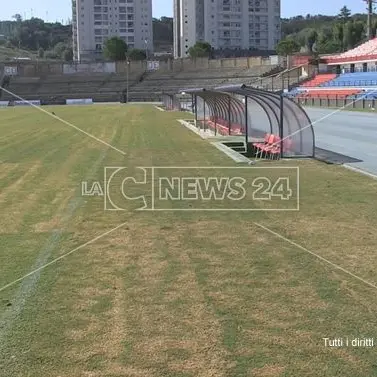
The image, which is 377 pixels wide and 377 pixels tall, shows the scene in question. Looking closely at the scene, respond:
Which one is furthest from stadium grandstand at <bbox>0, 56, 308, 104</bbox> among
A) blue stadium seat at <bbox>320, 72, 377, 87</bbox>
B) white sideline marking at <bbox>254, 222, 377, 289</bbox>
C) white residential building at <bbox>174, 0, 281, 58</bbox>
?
white sideline marking at <bbox>254, 222, 377, 289</bbox>

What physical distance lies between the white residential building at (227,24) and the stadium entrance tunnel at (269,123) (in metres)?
160

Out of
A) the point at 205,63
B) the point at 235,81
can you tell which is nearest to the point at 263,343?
the point at 235,81

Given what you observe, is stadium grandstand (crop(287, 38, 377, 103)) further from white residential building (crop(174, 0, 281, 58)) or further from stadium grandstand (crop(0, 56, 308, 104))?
white residential building (crop(174, 0, 281, 58))

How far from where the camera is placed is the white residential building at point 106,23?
190 metres

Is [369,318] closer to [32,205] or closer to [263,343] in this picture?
[263,343]

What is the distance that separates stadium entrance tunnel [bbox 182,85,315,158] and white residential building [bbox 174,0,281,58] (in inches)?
6317

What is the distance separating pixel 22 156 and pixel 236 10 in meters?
175

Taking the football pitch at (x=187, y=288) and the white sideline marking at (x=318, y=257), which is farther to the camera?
the white sideline marking at (x=318, y=257)

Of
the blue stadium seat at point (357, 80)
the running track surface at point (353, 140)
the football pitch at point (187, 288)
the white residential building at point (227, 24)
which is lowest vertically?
the football pitch at point (187, 288)

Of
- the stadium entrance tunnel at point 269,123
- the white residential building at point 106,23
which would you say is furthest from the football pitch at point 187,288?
the white residential building at point 106,23

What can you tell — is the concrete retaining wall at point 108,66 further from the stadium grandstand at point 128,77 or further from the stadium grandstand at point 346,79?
the stadium grandstand at point 346,79

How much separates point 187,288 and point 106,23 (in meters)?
196

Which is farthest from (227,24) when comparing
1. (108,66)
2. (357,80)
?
(357,80)

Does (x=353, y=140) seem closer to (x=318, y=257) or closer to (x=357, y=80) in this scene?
(x=318, y=257)
